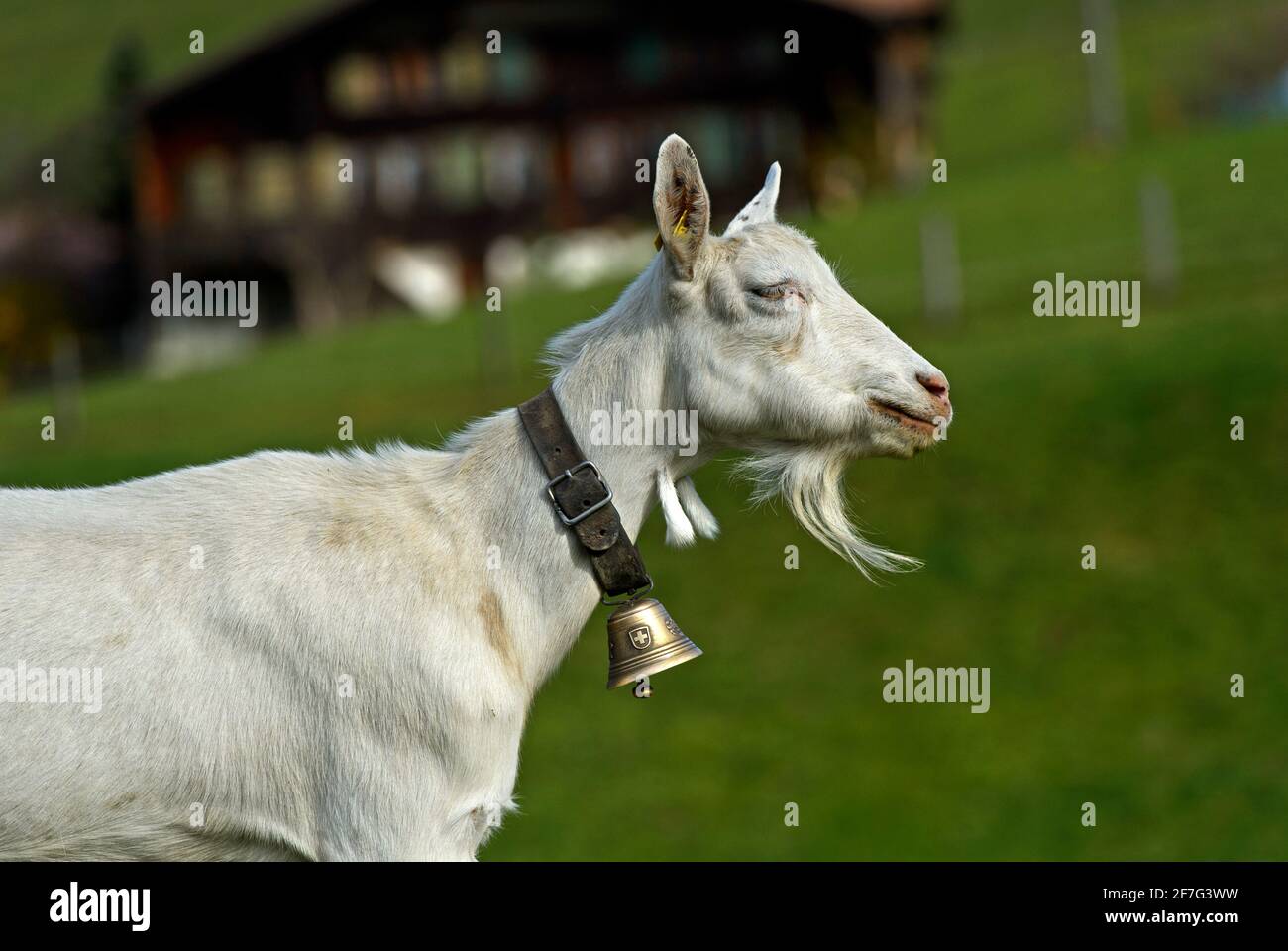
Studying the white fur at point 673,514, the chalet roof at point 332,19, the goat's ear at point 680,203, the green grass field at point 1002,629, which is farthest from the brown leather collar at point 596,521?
the chalet roof at point 332,19

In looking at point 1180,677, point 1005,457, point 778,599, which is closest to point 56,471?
point 778,599

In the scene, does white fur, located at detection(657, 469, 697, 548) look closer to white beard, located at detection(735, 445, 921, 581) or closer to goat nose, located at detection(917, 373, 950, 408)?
white beard, located at detection(735, 445, 921, 581)

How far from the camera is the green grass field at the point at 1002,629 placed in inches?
815

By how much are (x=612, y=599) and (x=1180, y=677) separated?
18.3m

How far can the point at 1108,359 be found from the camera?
29.0m

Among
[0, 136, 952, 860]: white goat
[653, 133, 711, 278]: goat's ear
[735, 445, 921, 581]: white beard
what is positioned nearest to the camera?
[0, 136, 952, 860]: white goat

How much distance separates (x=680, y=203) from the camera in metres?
5.75

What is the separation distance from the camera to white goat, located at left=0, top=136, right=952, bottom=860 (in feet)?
17.9

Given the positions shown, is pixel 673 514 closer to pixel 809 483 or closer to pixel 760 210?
pixel 809 483

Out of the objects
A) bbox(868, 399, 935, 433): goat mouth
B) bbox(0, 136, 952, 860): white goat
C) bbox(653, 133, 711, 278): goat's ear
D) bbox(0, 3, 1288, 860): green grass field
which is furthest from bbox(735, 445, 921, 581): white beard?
bbox(0, 3, 1288, 860): green grass field

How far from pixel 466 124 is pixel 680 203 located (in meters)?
61.7

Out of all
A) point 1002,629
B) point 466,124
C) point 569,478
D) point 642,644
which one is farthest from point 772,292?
point 466,124

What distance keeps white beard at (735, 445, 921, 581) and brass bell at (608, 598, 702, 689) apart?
2.03ft

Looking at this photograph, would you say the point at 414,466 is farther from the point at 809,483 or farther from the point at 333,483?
the point at 809,483
